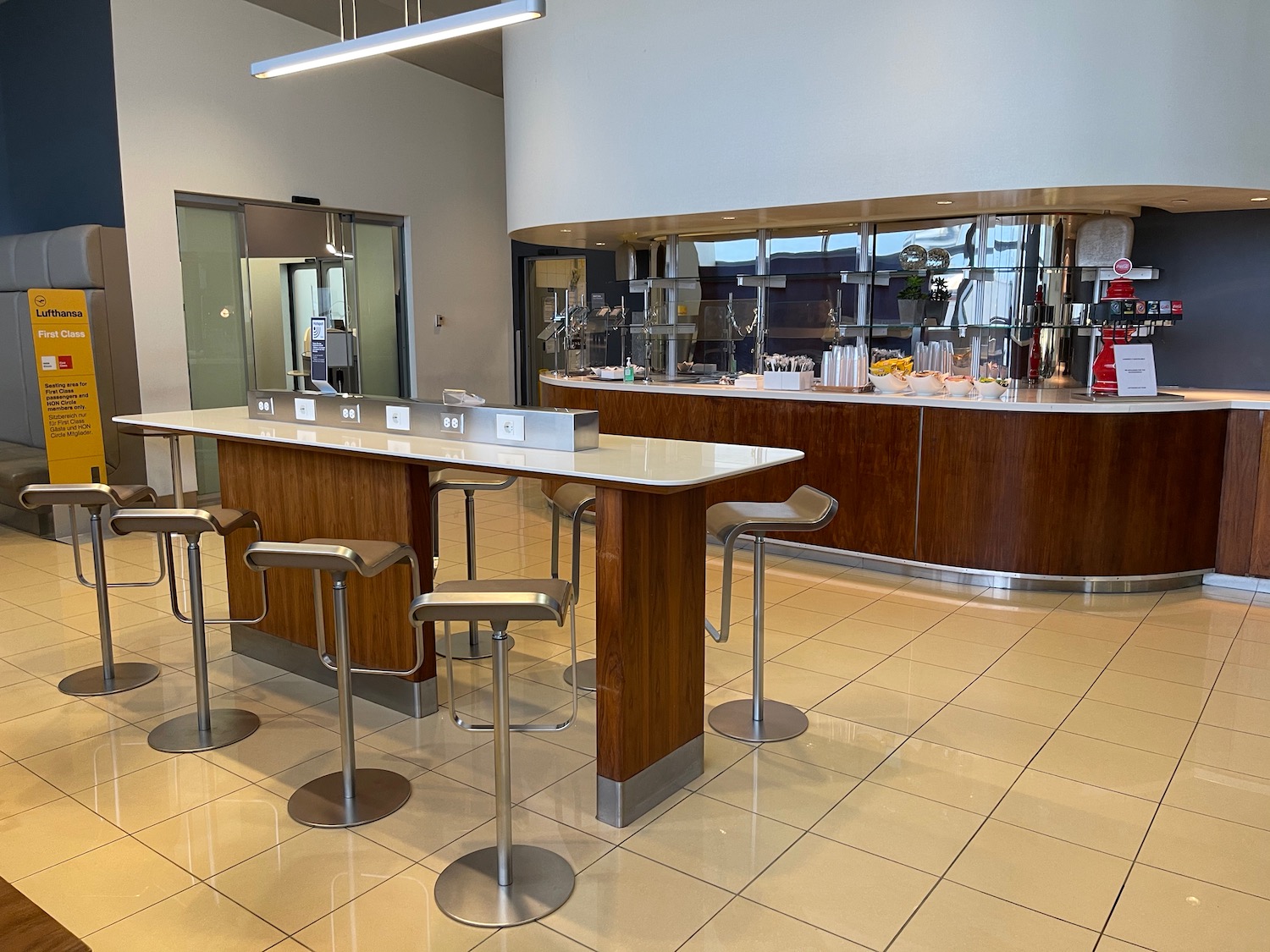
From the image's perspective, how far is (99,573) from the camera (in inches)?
148

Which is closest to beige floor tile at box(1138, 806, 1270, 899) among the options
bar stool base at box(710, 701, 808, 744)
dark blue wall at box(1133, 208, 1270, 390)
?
bar stool base at box(710, 701, 808, 744)

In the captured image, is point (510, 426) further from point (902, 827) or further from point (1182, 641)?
point (1182, 641)

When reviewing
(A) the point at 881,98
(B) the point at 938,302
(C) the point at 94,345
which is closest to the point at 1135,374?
(B) the point at 938,302

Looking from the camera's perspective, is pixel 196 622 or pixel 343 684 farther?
pixel 196 622

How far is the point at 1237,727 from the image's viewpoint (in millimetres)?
3381

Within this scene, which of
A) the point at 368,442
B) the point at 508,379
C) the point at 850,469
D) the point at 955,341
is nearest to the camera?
the point at 368,442

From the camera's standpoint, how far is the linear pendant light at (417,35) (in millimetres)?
3285

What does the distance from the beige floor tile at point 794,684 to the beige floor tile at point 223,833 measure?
1.76 metres

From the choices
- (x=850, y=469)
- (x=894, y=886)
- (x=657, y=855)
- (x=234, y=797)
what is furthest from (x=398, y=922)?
(x=850, y=469)

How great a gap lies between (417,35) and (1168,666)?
3.91 metres

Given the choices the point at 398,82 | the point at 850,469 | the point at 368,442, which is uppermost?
the point at 398,82

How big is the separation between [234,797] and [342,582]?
0.80 m

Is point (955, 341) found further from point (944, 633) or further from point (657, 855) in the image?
point (657, 855)

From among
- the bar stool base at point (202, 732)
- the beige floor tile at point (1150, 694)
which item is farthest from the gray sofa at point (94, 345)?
the beige floor tile at point (1150, 694)
